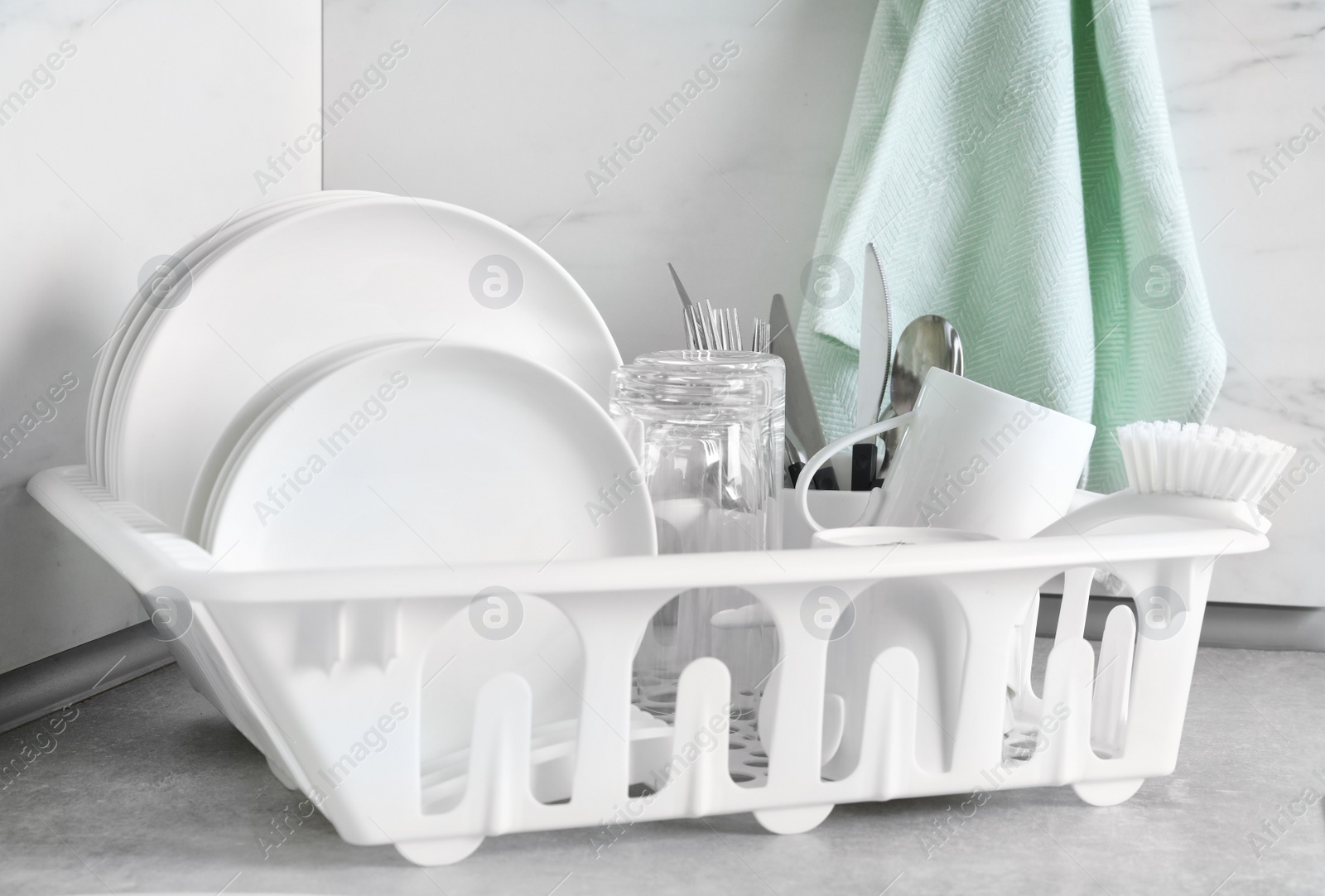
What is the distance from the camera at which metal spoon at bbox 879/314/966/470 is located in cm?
62

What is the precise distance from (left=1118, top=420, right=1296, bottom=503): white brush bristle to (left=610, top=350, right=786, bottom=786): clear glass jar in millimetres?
183

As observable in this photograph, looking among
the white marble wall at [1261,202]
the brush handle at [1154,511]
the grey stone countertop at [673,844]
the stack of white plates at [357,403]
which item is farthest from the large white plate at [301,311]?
the white marble wall at [1261,202]

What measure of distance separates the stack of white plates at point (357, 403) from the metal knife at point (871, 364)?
0.61 feet

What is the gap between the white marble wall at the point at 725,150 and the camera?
739 mm

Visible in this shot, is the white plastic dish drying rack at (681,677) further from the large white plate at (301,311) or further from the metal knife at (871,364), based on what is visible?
the metal knife at (871,364)

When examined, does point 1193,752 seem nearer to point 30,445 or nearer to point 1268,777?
point 1268,777

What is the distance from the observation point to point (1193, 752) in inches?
22.2

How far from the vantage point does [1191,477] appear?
0.48m

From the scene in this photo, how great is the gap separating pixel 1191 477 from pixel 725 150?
44 cm

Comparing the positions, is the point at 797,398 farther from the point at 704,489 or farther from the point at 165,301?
the point at 165,301

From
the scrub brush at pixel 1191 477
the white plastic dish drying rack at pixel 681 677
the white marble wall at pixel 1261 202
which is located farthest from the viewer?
the white marble wall at pixel 1261 202

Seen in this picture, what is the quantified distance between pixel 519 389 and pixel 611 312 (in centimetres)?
36

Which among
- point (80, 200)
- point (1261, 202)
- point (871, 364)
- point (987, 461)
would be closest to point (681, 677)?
point (987, 461)

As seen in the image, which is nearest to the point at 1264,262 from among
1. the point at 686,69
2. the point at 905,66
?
the point at 905,66
